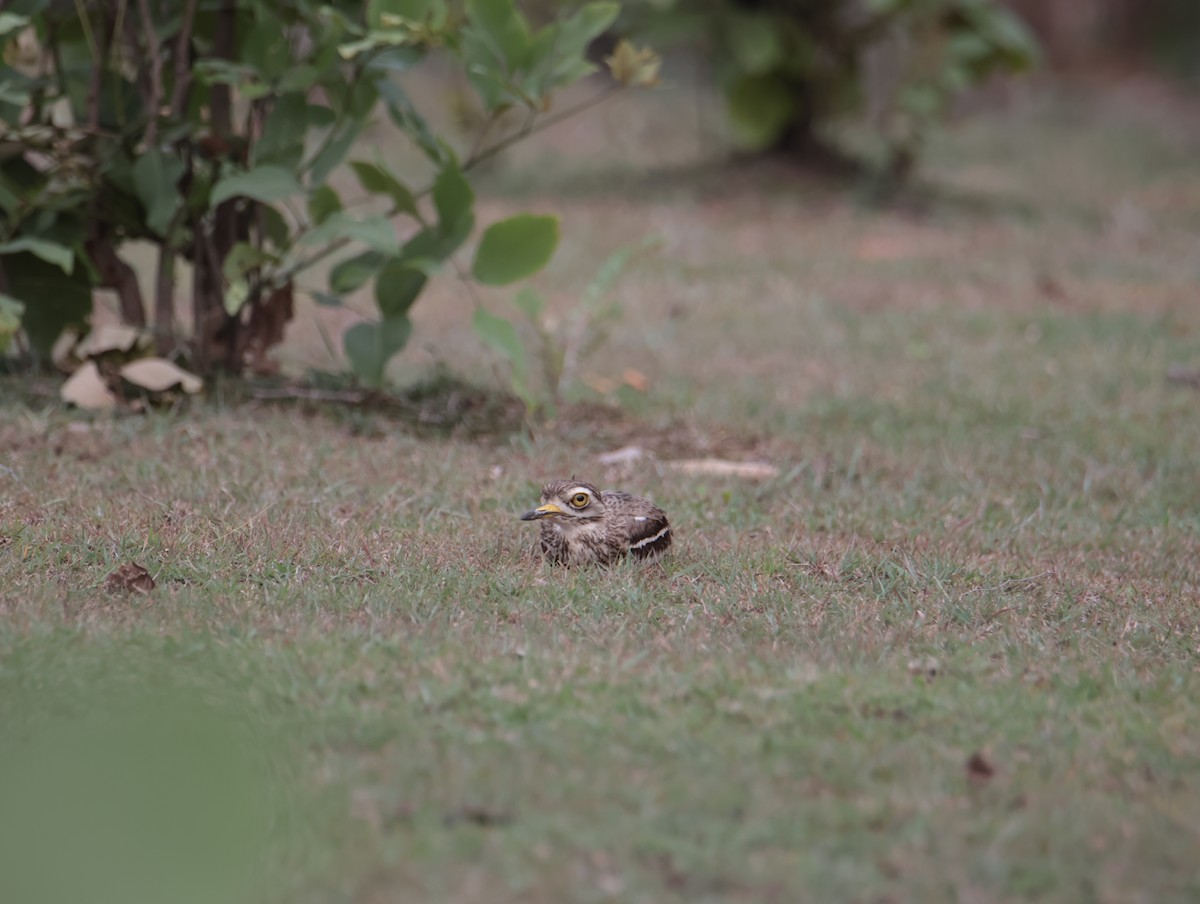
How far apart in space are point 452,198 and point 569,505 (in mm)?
1763

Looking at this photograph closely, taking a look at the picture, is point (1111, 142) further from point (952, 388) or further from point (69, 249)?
point (69, 249)

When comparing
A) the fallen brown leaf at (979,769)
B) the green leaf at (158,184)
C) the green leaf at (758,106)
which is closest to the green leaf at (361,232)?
the green leaf at (158,184)

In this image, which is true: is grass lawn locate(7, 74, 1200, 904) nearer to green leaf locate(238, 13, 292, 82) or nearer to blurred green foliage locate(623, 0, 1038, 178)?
green leaf locate(238, 13, 292, 82)

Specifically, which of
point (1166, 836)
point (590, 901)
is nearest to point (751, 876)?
point (590, 901)

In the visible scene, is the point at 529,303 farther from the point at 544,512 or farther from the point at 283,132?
the point at 544,512

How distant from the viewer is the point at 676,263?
9.34 m

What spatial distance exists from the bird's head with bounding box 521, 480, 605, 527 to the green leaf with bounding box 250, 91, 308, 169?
194 cm

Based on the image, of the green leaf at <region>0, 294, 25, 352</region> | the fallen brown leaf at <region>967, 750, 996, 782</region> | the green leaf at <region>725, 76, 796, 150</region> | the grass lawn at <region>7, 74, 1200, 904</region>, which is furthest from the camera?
the green leaf at <region>725, 76, 796, 150</region>

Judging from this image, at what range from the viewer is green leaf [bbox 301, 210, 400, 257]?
16.5ft

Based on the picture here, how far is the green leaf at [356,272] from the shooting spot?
5512 mm

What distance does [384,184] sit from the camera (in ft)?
17.9

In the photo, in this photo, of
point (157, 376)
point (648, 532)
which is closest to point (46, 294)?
point (157, 376)

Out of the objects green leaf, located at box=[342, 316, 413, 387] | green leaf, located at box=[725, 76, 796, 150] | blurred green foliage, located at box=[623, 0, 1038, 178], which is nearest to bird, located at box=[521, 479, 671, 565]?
green leaf, located at box=[342, 316, 413, 387]

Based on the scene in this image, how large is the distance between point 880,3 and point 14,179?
666cm
